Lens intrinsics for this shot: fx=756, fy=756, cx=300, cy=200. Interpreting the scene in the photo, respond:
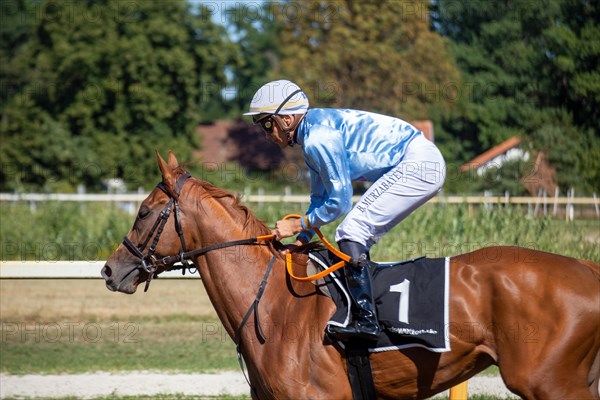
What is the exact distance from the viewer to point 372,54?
32.8m

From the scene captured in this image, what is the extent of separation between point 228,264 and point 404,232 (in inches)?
320

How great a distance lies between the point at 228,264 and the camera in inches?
176

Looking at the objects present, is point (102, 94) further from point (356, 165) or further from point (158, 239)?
point (356, 165)

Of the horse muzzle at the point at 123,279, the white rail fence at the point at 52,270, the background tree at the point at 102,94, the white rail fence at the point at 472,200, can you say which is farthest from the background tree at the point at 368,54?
the horse muzzle at the point at 123,279

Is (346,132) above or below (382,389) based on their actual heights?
above

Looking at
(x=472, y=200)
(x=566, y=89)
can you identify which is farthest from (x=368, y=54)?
(x=472, y=200)

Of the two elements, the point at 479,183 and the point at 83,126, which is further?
the point at 83,126

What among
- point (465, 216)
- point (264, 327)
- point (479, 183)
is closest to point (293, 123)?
point (264, 327)

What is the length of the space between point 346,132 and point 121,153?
30131 millimetres

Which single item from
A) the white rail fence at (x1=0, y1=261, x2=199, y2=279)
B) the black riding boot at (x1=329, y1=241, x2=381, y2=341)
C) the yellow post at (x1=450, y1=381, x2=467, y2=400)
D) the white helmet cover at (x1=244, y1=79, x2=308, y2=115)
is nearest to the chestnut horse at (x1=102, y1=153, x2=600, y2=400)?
the black riding boot at (x1=329, y1=241, x2=381, y2=341)

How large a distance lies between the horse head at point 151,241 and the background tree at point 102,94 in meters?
28.4

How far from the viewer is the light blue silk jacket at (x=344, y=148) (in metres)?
4.07

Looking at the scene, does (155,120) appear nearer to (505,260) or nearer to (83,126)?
(83,126)

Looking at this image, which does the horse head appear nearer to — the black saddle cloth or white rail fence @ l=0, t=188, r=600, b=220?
the black saddle cloth
